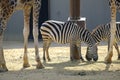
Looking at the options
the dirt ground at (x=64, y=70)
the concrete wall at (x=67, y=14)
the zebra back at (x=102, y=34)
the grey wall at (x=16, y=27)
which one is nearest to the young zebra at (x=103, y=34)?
the zebra back at (x=102, y=34)

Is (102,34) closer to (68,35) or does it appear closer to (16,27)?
(68,35)

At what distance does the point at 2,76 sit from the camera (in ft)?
29.0

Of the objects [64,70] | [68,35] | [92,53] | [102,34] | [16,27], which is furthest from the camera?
[16,27]

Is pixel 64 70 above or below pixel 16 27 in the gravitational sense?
below

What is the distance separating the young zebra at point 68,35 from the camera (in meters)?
11.5

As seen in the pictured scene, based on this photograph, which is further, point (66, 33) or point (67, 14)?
point (67, 14)

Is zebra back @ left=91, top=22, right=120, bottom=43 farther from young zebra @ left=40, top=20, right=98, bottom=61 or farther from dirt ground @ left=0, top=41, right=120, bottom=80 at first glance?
dirt ground @ left=0, top=41, right=120, bottom=80

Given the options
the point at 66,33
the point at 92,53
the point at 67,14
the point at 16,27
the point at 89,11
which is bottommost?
the point at 92,53

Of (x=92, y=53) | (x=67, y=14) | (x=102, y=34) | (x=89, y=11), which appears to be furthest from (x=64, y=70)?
(x=89, y=11)

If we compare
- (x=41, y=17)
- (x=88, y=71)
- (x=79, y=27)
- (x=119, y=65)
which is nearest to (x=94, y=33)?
(x=79, y=27)

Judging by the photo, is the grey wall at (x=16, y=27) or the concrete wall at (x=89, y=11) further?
the concrete wall at (x=89, y=11)

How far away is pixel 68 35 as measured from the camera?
38.1 ft

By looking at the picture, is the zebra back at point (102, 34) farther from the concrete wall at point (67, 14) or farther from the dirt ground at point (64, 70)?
the concrete wall at point (67, 14)

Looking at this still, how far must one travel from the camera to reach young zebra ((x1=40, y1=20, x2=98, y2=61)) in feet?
37.6
